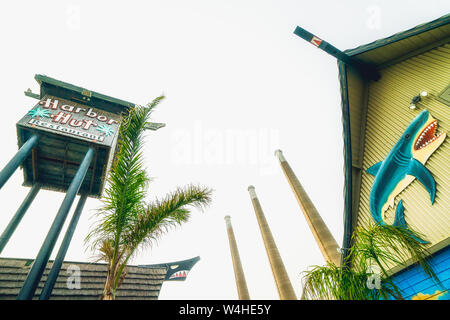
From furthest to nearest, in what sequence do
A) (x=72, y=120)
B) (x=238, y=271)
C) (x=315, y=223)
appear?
(x=238, y=271), (x=315, y=223), (x=72, y=120)

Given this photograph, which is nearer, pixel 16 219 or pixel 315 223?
pixel 16 219

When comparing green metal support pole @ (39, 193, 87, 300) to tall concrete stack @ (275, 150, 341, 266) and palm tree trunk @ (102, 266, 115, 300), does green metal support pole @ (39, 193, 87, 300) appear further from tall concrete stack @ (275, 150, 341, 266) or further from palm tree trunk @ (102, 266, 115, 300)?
tall concrete stack @ (275, 150, 341, 266)

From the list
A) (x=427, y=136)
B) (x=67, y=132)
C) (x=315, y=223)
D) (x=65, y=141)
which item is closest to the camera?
(x=427, y=136)

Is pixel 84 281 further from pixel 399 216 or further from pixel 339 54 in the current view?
pixel 339 54

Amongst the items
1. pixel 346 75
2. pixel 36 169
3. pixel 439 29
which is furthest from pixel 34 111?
pixel 439 29

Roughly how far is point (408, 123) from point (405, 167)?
1042 mm

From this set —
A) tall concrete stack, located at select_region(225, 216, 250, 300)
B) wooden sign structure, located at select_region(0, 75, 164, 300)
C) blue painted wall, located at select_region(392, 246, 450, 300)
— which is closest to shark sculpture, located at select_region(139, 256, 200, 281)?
wooden sign structure, located at select_region(0, 75, 164, 300)

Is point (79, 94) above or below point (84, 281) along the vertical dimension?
above

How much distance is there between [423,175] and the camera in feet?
Result: 15.2

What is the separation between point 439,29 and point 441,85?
3.93ft

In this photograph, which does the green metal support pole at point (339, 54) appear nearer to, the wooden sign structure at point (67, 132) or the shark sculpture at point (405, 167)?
the shark sculpture at point (405, 167)

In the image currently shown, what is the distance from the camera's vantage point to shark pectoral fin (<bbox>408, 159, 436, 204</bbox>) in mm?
4441

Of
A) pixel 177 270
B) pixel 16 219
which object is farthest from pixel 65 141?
pixel 177 270
